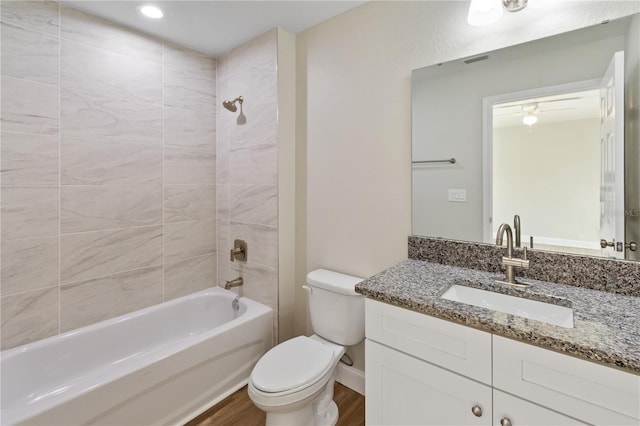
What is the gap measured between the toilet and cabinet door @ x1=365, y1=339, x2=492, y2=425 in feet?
1.11

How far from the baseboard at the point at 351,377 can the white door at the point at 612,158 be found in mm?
1422

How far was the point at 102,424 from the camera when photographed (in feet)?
4.47

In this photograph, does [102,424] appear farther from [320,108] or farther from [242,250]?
[320,108]

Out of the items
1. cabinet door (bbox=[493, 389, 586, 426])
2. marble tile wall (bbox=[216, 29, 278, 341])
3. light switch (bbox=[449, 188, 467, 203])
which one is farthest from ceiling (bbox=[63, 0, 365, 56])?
cabinet door (bbox=[493, 389, 586, 426])

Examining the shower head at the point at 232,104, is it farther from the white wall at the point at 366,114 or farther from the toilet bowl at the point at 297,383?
the toilet bowl at the point at 297,383

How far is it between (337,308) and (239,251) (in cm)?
99

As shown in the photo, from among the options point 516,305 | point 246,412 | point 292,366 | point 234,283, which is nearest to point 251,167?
point 234,283

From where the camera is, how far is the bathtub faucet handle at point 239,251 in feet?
7.70

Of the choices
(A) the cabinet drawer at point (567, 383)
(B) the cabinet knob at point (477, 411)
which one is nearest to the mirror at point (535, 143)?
(A) the cabinet drawer at point (567, 383)

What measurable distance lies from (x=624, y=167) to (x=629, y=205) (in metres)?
0.14

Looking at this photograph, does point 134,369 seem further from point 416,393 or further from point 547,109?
point 547,109

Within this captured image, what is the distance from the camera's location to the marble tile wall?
2.13 metres

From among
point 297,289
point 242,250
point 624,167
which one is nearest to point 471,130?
point 624,167

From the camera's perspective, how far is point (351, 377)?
75.6 inches
